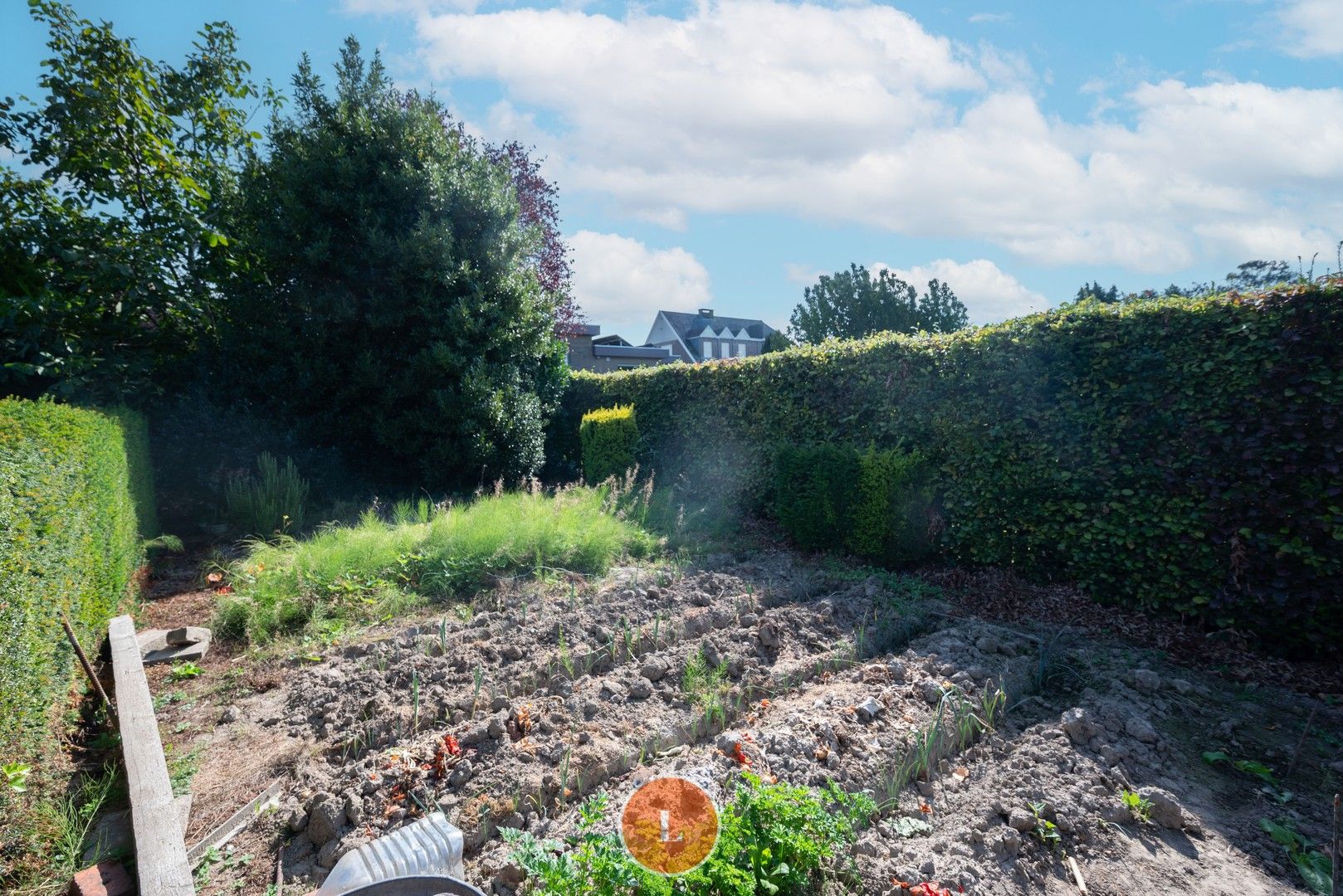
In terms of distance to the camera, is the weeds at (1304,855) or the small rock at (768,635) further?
the small rock at (768,635)

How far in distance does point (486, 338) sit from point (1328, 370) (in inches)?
348

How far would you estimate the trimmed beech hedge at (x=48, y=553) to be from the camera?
9.78 feet

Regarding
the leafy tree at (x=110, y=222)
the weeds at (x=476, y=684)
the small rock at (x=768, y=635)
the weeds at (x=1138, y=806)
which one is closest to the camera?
the weeds at (x=1138, y=806)

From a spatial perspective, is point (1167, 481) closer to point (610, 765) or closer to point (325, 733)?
point (610, 765)

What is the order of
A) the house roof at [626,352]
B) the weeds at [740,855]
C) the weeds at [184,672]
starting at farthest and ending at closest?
the house roof at [626,352], the weeds at [184,672], the weeds at [740,855]

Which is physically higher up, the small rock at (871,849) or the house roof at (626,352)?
the house roof at (626,352)

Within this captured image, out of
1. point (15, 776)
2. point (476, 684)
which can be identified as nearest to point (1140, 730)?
point (476, 684)

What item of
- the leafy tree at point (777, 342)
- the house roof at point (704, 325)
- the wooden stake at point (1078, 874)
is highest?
the house roof at point (704, 325)

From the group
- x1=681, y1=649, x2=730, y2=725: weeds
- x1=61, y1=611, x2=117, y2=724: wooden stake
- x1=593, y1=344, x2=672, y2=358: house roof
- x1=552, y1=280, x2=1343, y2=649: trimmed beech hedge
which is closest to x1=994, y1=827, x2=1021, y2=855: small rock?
x1=681, y1=649, x2=730, y2=725: weeds

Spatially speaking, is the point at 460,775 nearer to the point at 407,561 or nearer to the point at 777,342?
the point at 407,561

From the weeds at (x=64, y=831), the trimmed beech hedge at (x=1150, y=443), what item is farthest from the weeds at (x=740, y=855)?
the trimmed beech hedge at (x=1150, y=443)

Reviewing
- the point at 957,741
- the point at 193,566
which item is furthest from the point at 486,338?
the point at 957,741

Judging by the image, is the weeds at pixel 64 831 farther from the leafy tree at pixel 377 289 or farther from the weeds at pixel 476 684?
the leafy tree at pixel 377 289

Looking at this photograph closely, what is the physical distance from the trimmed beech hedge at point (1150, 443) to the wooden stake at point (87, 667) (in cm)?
609
